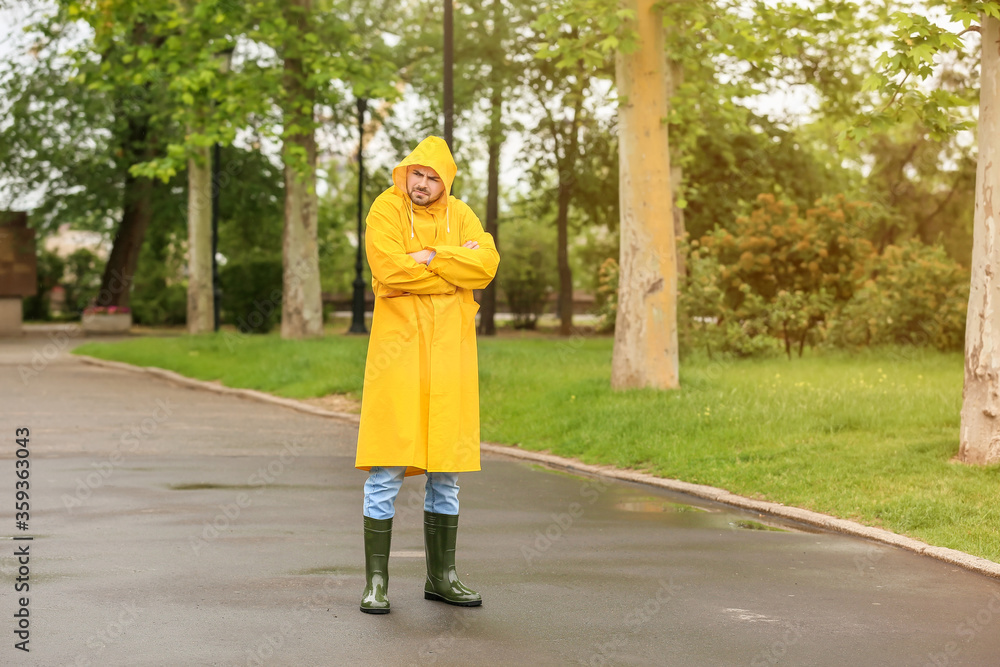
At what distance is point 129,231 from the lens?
130ft

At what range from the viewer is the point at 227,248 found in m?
45.8

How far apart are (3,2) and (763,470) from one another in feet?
95.8

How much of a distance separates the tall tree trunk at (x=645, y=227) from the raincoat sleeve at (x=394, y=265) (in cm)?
847

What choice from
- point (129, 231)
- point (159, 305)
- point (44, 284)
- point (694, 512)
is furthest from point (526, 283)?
point (694, 512)

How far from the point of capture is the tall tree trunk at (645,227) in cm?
1417

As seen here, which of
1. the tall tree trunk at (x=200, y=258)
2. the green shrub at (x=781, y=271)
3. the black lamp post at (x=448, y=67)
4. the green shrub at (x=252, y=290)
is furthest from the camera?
the green shrub at (x=252, y=290)

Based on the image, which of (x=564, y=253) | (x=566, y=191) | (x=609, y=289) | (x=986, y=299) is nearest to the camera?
(x=986, y=299)

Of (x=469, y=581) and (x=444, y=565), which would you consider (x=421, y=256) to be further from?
(x=469, y=581)

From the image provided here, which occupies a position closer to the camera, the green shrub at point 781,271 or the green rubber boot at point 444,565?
the green rubber boot at point 444,565

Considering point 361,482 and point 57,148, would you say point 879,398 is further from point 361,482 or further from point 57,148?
point 57,148

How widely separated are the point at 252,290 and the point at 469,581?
104 ft

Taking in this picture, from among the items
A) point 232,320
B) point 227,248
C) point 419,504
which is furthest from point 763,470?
point 227,248

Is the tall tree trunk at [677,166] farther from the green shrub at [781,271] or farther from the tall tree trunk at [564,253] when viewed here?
the tall tree trunk at [564,253]

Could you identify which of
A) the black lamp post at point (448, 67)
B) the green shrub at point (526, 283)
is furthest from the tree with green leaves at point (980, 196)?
the green shrub at point (526, 283)
